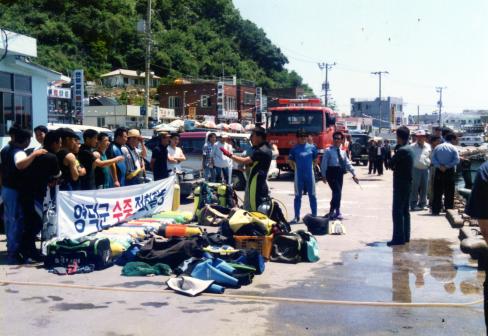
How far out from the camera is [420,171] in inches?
562

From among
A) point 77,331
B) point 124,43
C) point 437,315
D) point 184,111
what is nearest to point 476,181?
point 437,315

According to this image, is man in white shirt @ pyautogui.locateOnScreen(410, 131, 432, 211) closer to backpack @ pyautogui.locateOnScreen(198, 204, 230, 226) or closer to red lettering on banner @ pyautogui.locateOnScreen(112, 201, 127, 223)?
backpack @ pyautogui.locateOnScreen(198, 204, 230, 226)

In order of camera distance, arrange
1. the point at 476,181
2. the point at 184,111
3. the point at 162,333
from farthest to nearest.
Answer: the point at 184,111, the point at 162,333, the point at 476,181

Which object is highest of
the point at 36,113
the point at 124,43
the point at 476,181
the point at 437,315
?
the point at 124,43

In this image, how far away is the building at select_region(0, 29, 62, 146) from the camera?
1686 centimetres

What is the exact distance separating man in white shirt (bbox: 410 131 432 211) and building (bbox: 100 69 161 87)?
7032 centimetres

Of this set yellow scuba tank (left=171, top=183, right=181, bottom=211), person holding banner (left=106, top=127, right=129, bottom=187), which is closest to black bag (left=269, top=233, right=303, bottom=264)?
person holding banner (left=106, top=127, right=129, bottom=187)

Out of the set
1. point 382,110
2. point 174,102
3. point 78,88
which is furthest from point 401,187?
point 382,110

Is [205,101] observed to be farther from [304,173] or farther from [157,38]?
[304,173]

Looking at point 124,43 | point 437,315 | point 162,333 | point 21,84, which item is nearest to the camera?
point 162,333

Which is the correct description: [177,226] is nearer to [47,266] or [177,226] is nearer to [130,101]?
[47,266]

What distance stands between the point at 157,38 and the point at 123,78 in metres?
14.2

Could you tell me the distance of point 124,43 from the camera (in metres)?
95.1

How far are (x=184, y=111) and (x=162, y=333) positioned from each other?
226 feet
